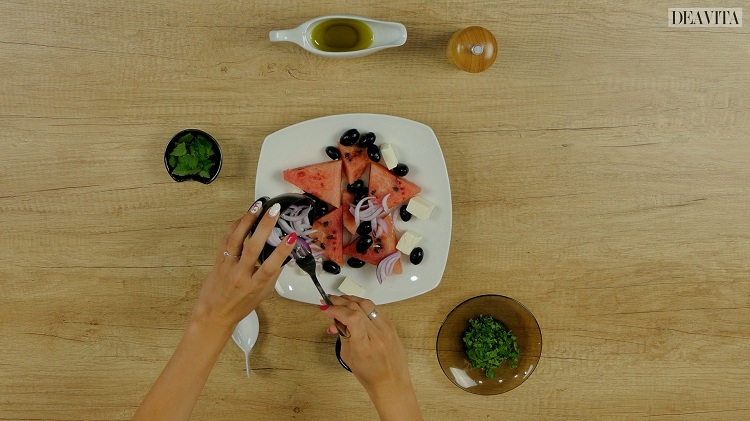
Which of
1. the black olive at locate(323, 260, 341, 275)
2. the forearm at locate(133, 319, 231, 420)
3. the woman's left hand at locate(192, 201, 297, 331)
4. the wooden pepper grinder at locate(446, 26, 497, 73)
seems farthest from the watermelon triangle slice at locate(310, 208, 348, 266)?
the wooden pepper grinder at locate(446, 26, 497, 73)

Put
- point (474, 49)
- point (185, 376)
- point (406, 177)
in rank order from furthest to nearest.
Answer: point (406, 177), point (474, 49), point (185, 376)

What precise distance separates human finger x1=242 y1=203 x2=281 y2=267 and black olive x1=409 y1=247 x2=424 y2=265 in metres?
0.44

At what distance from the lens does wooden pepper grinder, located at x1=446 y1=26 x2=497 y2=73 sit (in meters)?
1.49

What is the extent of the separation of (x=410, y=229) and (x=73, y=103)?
41.5 inches

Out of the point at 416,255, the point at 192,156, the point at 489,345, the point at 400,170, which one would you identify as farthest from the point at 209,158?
the point at 489,345

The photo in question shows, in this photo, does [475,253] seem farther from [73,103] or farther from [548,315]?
[73,103]

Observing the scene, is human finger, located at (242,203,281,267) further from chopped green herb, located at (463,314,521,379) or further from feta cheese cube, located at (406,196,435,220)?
chopped green herb, located at (463,314,521,379)

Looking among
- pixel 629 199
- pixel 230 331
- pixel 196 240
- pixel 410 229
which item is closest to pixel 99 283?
pixel 196 240

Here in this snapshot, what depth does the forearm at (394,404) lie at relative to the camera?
4.58 ft

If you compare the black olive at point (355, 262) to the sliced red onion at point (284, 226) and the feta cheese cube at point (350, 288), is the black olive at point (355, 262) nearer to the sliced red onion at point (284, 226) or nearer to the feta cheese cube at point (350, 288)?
the feta cheese cube at point (350, 288)

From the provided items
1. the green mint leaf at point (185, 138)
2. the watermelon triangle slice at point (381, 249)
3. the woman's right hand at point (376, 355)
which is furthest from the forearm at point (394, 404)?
the green mint leaf at point (185, 138)

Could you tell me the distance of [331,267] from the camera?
155cm

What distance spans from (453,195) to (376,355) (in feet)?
1.79

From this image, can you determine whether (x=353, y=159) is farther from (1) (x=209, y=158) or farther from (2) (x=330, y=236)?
(1) (x=209, y=158)
